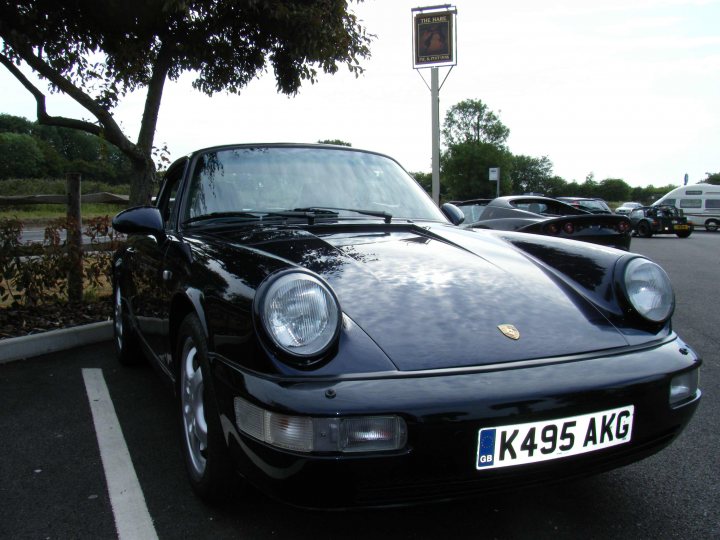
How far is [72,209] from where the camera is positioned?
18.1ft

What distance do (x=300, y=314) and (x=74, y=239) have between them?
4469mm

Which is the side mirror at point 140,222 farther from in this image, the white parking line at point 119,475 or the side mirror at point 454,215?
the side mirror at point 454,215

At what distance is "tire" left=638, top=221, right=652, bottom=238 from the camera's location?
23.9 meters

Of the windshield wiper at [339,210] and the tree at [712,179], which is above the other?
the tree at [712,179]

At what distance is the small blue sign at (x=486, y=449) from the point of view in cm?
155

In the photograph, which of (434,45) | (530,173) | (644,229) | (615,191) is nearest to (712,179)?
(615,191)

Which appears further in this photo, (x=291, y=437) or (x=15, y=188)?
(x=15, y=188)

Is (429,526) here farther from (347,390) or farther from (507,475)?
(347,390)

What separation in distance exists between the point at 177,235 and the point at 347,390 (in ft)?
5.13

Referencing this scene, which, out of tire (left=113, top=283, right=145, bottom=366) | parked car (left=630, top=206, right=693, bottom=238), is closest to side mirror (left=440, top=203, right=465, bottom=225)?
tire (left=113, top=283, right=145, bottom=366)

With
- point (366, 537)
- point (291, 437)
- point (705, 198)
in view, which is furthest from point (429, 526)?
point (705, 198)

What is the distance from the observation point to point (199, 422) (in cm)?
208

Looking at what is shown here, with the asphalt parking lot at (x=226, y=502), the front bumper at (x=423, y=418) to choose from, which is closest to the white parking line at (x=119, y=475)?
the asphalt parking lot at (x=226, y=502)

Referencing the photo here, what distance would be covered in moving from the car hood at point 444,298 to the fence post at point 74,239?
12.0ft
